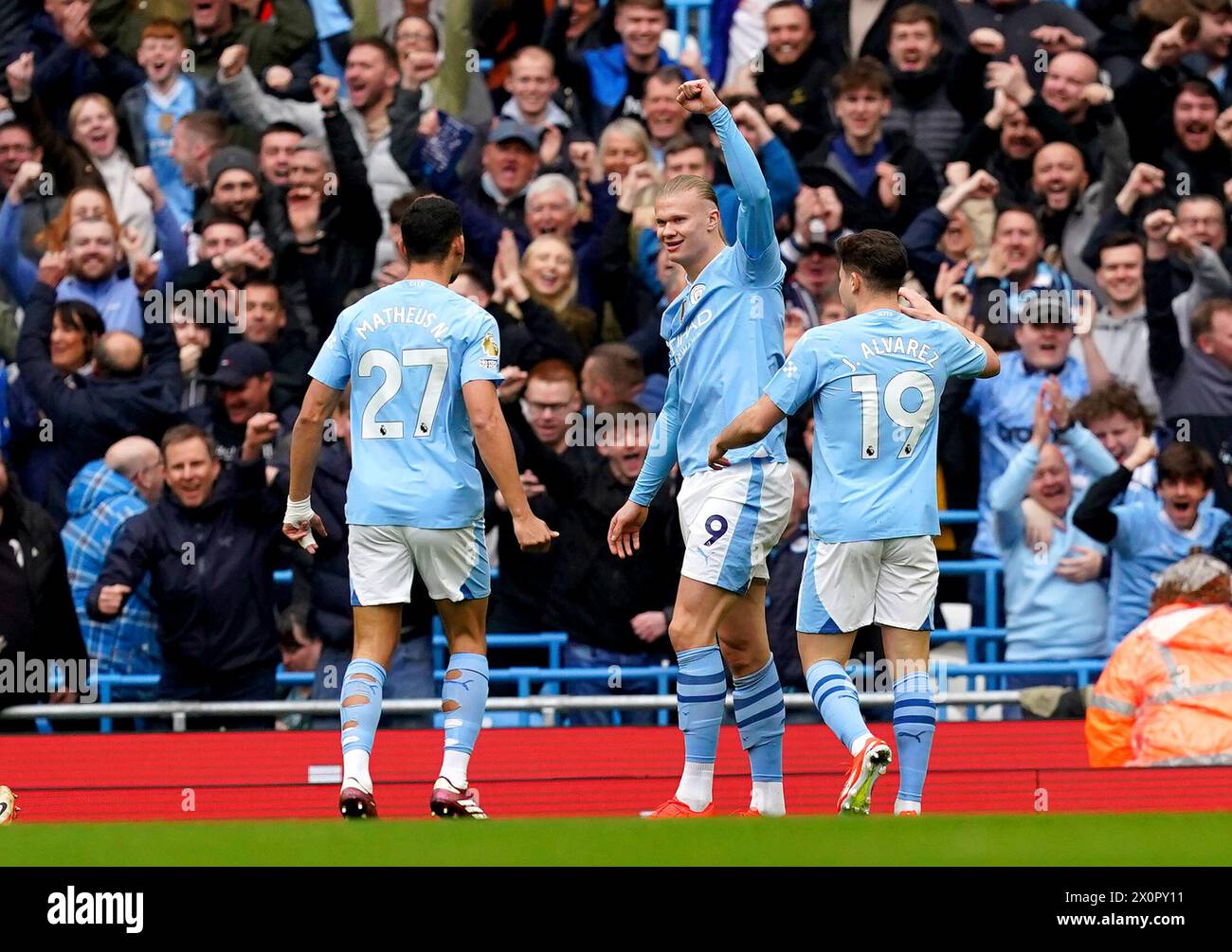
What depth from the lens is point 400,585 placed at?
7.61m

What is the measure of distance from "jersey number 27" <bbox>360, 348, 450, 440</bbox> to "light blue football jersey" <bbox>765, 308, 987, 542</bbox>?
3.93 feet

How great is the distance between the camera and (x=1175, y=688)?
336 inches

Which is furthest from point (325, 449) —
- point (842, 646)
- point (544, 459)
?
point (842, 646)

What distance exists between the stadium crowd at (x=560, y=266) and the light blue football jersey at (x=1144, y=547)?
1.0 inches

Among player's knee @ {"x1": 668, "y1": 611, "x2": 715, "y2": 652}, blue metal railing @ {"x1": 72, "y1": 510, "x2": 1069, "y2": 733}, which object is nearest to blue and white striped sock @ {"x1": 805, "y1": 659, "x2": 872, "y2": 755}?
player's knee @ {"x1": 668, "y1": 611, "x2": 715, "y2": 652}

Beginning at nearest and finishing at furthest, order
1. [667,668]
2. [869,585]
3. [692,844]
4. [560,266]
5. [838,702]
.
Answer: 1. [692,844]
2. [838,702]
3. [869,585]
4. [667,668]
5. [560,266]

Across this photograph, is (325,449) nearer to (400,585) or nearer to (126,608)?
(126,608)

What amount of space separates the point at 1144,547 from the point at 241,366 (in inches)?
192

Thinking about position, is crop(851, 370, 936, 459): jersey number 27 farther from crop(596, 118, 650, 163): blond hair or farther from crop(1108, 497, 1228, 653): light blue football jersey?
crop(596, 118, 650, 163): blond hair

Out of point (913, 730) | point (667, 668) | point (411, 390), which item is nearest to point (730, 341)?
point (411, 390)

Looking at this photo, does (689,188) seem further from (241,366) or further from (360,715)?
(241,366)

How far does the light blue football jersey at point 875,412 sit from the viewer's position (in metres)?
7.46

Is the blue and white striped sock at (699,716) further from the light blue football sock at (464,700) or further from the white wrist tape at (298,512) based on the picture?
the white wrist tape at (298,512)
